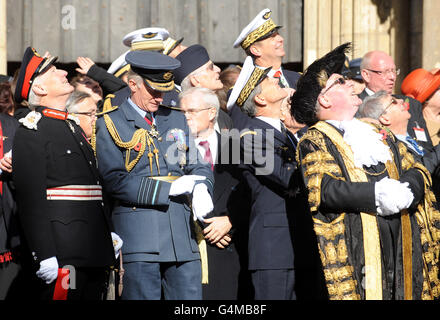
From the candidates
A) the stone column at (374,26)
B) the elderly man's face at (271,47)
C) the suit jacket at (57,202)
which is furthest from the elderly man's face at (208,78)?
the stone column at (374,26)

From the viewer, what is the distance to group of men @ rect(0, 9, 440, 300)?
4.86 m

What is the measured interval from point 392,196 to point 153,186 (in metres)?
1.42

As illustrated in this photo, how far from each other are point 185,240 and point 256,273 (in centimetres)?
52

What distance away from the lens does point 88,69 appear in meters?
7.05

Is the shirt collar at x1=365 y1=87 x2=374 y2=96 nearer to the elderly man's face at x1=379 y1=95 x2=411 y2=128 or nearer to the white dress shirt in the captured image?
the elderly man's face at x1=379 y1=95 x2=411 y2=128

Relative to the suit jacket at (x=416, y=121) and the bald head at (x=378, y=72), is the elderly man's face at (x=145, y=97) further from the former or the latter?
the bald head at (x=378, y=72)

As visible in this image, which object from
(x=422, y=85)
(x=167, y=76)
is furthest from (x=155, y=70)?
(x=422, y=85)

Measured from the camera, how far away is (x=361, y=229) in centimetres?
482

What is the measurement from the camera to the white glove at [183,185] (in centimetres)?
533

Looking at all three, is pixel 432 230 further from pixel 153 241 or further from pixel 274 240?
pixel 153 241

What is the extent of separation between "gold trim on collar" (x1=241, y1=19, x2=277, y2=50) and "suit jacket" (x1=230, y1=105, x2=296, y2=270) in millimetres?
1605

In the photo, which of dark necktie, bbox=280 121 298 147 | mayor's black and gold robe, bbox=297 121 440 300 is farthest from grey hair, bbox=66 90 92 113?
mayor's black and gold robe, bbox=297 121 440 300

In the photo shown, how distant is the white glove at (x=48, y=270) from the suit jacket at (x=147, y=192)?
1.93 ft

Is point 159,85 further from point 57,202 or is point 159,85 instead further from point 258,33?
point 258,33
